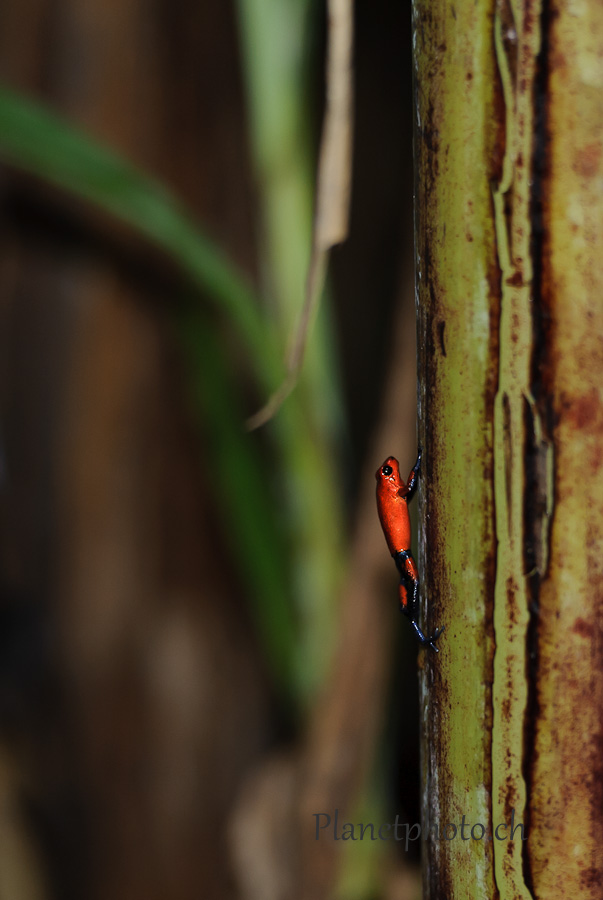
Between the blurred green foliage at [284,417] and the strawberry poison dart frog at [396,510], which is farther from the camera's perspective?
the blurred green foliage at [284,417]

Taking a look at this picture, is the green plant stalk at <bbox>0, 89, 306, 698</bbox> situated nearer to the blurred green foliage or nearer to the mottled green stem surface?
the blurred green foliage

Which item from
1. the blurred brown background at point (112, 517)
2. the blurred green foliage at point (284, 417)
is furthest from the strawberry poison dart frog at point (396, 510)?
the blurred brown background at point (112, 517)

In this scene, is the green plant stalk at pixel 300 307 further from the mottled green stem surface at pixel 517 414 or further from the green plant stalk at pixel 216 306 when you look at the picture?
the mottled green stem surface at pixel 517 414

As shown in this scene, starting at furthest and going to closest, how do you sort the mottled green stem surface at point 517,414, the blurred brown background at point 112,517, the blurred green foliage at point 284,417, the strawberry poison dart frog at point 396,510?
the blurred brown background at point 112,517 < the blurred green foliage at point 284,417 < the strawberry poison dart frog at point 396,510 < the mottled green stem surface at point 517,414

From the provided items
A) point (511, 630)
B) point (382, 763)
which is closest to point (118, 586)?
point (382, 763)

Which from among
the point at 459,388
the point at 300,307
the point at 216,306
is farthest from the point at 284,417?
the point at 459,388

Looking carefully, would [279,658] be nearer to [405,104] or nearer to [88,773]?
[88,773]

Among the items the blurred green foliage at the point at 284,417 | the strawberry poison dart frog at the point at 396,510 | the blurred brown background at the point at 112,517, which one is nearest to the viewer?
the strawberry poison dart frog at the point at 396,510

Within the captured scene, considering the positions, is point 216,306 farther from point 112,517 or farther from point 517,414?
point 517,414
